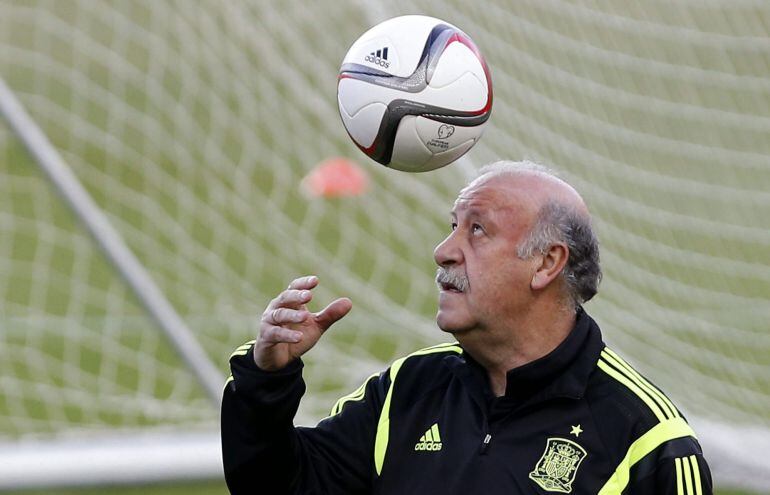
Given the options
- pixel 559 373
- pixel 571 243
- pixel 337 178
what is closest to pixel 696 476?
pixel 559 373

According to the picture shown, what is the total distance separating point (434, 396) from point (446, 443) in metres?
0.17

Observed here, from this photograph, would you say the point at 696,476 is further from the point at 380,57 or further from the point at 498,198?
the point at 380,57

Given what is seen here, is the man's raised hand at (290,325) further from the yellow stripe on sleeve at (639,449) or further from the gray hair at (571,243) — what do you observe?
the yellow stripe on sleeve at (639,449)

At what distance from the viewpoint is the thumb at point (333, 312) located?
330 cm

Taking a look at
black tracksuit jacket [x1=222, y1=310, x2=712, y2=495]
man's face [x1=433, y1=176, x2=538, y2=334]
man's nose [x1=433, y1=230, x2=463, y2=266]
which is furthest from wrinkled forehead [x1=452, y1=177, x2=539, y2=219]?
black tracksuit jacket [x1=222, y1=310, x2=712, y2=495]

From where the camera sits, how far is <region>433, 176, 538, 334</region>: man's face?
10.9 ft

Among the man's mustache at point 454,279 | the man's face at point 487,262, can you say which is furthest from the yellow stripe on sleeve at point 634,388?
the man's mustache at point 454,279

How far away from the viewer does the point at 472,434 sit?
3.31 metres

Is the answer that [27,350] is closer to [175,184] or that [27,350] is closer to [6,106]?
[175,184]

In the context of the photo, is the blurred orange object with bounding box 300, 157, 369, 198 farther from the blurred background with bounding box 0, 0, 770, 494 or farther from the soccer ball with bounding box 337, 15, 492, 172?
the soccer ball with bounding box 337, 15, 492, 172

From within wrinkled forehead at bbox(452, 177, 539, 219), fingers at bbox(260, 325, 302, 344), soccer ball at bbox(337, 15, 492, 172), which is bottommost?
fingers at bbox(260, 325, 302, 344)

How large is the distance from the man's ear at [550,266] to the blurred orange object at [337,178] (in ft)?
28.5

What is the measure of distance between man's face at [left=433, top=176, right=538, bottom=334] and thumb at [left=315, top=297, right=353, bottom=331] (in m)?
0.23

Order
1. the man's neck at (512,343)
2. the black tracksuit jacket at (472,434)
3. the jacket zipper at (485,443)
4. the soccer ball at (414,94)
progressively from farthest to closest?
1. the soccer ball at (414,94)
2. the man's neck at (512,343)
3. the jacket zipper at (485,443)
4. the black tracksuit jacket at (472,434)
